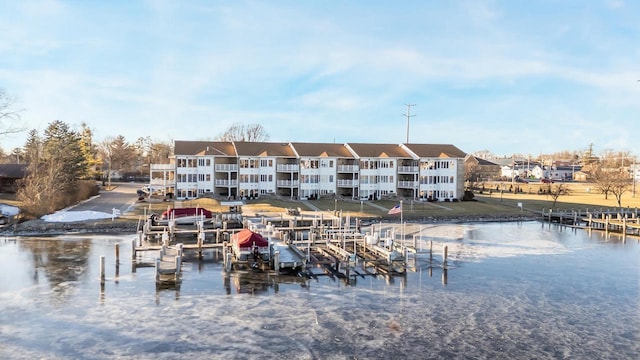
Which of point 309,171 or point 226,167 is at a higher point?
point 226,167

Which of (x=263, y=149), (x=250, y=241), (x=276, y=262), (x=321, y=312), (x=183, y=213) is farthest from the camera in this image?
(x=263, y=149)

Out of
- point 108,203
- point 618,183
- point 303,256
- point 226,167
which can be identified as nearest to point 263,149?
point 226,167

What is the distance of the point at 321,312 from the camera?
17938 mm

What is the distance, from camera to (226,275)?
Result: 23.0m

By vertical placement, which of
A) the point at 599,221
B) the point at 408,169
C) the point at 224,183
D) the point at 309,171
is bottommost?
the point at 599,221

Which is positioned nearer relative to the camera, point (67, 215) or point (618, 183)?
point (67, 215)

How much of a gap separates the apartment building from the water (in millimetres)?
Answer: 29276

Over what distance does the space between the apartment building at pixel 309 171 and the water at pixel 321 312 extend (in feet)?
96.0

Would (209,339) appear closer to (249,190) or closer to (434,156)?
(249,190)

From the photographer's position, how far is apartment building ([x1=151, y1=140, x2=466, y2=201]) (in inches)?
2234

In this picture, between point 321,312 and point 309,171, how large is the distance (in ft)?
138

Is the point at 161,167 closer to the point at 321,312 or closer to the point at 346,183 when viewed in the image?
the point at 346,183

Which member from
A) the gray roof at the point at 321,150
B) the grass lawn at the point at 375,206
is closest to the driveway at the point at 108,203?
the grass lawn at the point at 375,206

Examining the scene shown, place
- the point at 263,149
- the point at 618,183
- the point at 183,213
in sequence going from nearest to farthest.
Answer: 1. the point at 183,213
2. the point at 263,149
3. the point at 618,183
